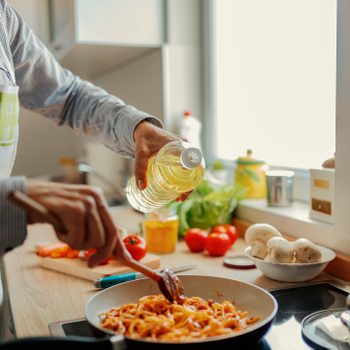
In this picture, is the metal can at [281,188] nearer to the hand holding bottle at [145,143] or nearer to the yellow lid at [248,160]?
the yellow lid at [248,160]

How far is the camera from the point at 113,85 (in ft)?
8.77

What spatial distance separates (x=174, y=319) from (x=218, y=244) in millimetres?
553

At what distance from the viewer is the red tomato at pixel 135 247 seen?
1.26m

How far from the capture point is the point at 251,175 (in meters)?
1.72

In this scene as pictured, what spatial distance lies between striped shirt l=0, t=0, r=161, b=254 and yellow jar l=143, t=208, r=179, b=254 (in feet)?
0.94

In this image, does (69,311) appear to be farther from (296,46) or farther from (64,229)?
(296,46)

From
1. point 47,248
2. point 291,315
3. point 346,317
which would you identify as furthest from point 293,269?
point 47,248

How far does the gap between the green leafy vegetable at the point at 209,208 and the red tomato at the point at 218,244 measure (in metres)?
0.22

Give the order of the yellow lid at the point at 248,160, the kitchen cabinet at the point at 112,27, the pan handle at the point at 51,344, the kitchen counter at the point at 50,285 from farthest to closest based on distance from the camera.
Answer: the kitchen cabinet at the point at 112,27, the yellow lid at the point at 248,160, the kitchen counter at the point at 50,285, the pan handle at the point at 51,344

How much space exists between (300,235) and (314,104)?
0.45 metres

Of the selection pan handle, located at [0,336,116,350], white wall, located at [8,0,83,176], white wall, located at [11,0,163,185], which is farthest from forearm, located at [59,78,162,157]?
white wall, located at [8,0,83,176]

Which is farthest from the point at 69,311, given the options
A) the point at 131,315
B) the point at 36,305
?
the point at 131,315

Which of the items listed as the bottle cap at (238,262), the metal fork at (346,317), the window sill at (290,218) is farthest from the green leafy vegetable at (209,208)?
the metal fork at (346,317)

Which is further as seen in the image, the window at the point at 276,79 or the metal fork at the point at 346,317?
the window at the point at 276,79
